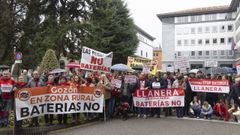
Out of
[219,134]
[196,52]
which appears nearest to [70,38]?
[219,134]

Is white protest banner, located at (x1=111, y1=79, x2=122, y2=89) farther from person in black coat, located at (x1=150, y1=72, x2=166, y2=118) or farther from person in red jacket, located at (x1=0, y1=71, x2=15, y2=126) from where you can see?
person in red jacket, located at (x1=0, y1=71, x2=15, y2=126)

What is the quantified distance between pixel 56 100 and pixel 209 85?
7.45 metres


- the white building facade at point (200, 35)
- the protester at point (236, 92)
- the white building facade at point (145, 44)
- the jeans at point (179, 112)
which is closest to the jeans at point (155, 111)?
the jeans at point (179, 112)

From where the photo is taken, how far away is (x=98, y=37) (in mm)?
35000

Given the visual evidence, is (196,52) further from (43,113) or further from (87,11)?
(43,113)

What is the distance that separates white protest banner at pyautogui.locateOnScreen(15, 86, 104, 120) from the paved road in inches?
31.5

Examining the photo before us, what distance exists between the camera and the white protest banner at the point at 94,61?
1480 centimetres

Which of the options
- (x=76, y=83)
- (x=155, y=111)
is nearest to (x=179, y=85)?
(x=155, y=111)

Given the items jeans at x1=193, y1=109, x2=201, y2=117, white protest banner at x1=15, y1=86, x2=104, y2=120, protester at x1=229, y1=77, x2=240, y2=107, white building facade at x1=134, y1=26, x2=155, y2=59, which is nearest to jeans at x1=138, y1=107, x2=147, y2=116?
jeans at x1=193, y1=109, x2=201, y2=117

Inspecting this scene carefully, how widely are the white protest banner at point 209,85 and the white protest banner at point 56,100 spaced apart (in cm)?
484

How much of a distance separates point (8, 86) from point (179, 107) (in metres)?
7.58

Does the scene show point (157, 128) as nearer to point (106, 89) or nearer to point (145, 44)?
point (106, 89)

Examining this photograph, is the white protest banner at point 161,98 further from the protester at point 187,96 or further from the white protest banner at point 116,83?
the white protest banner at point 116,83

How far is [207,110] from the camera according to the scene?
15.1 meters
